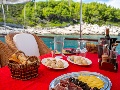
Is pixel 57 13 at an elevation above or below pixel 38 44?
above

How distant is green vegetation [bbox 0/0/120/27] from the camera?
1101 centimetres

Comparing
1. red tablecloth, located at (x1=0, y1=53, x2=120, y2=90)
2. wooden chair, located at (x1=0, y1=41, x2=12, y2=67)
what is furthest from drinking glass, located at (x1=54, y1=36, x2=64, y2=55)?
wooden chair, located at (x1=0, y1=41, x2=12, y2=67)

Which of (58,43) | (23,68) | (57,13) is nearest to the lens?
(23,68)

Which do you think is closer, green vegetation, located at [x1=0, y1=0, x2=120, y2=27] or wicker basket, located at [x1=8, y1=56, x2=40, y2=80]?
wicker basket, located at [x1=8, y1=56, x2=40, y2=80]

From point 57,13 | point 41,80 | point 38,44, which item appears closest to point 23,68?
point 41,80

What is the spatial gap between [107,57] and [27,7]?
10940 millimetres

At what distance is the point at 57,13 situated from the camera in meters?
11.7

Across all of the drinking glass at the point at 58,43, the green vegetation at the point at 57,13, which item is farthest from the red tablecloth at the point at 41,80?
the green vegetation at the point at 57,13

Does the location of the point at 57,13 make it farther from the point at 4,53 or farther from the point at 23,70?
the point at 23,70

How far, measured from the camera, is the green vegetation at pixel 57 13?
1101cm

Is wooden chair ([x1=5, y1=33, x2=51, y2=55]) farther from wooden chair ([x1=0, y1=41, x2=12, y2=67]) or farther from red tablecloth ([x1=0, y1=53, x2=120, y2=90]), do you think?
red tablecloth ([x1=0, y1=53, x2=120, y2=90])

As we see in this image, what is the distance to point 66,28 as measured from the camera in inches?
460

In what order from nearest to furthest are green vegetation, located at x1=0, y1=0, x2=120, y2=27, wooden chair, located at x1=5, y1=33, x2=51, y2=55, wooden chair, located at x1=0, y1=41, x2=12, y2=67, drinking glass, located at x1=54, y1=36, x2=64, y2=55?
drinking glass, located at x1=54, y1=36, x2=64, y2=55, wooden chair, located at x1=0, y1=41, x2=12, y2=67, wooden chair, located at x1=5, y1=33, x2=51, y2=55, green vegetation, located at x1=0, y1=0, x2=120, y2=27

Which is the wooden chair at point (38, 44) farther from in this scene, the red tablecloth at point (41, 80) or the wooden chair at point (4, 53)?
the red tablecloth at point (41, 80)
